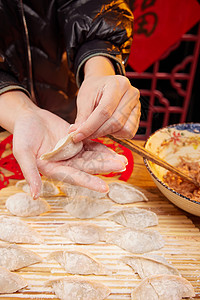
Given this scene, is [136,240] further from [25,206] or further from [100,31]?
[100,31]

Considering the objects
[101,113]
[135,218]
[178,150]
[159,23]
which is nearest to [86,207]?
[135,218]

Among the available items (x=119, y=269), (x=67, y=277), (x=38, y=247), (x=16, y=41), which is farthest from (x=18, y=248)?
(x=16, y=41)

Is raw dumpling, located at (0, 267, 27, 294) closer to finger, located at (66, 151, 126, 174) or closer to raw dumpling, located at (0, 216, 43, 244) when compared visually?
raw dumpling, located at (0, 216, 43, 244)

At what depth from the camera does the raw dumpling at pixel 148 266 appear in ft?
2.69

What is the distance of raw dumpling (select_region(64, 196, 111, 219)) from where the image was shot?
1.03 metres

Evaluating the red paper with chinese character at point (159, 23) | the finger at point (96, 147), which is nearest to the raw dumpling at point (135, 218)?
the finger at point (96, 147)

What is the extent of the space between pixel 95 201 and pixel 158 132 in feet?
1.46

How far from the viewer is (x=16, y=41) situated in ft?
4.04

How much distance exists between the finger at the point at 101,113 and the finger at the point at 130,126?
2.9 inches

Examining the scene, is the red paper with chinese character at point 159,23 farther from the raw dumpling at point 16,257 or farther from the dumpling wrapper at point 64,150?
the raw dumpling at point 16,257

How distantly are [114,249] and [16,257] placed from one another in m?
0.34

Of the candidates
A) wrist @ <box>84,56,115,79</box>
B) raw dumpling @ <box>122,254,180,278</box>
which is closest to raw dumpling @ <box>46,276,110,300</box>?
raw dumpling @ <box>122,254,180,278</box>

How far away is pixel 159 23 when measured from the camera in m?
1.87

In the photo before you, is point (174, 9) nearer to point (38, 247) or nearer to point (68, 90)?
point (68, 90)
